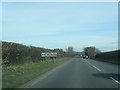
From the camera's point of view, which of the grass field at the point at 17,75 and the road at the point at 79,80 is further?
the grass field at the point at 17,75

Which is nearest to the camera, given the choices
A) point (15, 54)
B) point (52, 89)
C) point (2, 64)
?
point (52, 89)

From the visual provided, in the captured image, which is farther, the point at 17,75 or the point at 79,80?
the point at 17,75

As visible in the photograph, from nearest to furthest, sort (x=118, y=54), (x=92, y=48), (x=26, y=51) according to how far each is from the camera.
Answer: (x=26, y=51) < (x=118, y=54) < (x=92, y=48)

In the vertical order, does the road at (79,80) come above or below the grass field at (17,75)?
below

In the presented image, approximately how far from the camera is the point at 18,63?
32375 mm

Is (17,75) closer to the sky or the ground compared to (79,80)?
closer to the sky

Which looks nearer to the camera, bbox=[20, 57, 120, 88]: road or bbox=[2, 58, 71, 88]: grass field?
bbox=[20, 57, 120, 88]: road

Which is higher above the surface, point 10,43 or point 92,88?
point 10,43

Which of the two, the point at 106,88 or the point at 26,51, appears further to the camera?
the point at 26,51

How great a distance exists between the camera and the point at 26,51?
35.8 metres

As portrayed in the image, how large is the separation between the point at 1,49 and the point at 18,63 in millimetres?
5806

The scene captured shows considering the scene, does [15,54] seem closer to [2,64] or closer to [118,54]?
[2,64]

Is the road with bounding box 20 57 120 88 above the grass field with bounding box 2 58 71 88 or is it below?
below

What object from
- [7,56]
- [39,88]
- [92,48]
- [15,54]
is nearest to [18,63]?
[15,54]
